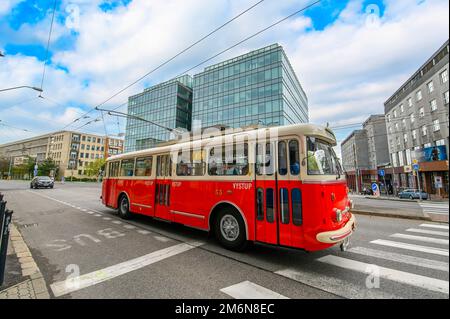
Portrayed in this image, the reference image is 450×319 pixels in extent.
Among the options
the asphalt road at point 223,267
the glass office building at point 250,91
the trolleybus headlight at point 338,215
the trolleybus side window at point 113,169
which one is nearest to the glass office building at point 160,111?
the glass office building at point 250,91

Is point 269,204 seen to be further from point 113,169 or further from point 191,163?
point 113,169

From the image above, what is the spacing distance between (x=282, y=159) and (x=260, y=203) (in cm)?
106

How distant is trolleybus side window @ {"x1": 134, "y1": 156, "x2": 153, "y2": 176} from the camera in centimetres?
768

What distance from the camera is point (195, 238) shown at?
20.1ft

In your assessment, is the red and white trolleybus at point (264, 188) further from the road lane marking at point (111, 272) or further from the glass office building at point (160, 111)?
the glass office building at point (160, 111)

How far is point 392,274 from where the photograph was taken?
3.97 metres

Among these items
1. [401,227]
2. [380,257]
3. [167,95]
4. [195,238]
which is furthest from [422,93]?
[167,95]

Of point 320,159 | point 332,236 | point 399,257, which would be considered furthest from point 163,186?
point 399,257

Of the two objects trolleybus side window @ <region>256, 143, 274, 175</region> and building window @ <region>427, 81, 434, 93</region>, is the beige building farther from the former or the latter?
building window @ <region>427, 81, 434, 93</region>

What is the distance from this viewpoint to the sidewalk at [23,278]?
→ 10.6 ft

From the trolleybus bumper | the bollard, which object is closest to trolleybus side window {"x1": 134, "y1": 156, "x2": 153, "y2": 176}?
the bollard

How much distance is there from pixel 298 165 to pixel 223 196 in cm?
196

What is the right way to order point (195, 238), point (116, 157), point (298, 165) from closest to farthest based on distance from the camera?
point (298, 165), point (195, 238), point (116, 157)
